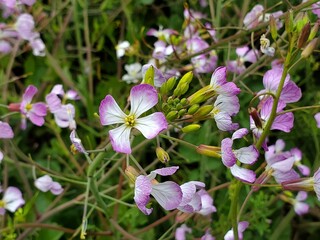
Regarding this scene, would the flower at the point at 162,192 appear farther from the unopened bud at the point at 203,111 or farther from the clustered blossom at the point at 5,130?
the clustered blossom at the point at 5,130

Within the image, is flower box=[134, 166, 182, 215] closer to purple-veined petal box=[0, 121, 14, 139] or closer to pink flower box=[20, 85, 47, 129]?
purple-veined petal box=[0, 121, 14, 139]

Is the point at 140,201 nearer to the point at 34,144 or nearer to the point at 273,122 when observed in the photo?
the point at 273,122

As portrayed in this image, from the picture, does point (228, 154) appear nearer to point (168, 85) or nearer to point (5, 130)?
point (168, 85)

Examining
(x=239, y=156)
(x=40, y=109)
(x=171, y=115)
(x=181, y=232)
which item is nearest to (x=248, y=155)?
(x=239, y=156)

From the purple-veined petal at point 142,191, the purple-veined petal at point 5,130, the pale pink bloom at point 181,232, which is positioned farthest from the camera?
the pale pink bloom at point 181,232

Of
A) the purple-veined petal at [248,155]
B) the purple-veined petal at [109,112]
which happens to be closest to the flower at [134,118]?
the purple-veined petal at [109,112]

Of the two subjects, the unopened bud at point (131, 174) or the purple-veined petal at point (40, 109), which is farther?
the purple-veined petal at point (40, 109)

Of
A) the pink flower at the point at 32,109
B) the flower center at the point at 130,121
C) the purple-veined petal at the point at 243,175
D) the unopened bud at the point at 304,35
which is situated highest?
the unopened bud at the point at 304,35

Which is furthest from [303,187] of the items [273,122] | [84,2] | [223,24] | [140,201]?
[84,2]
